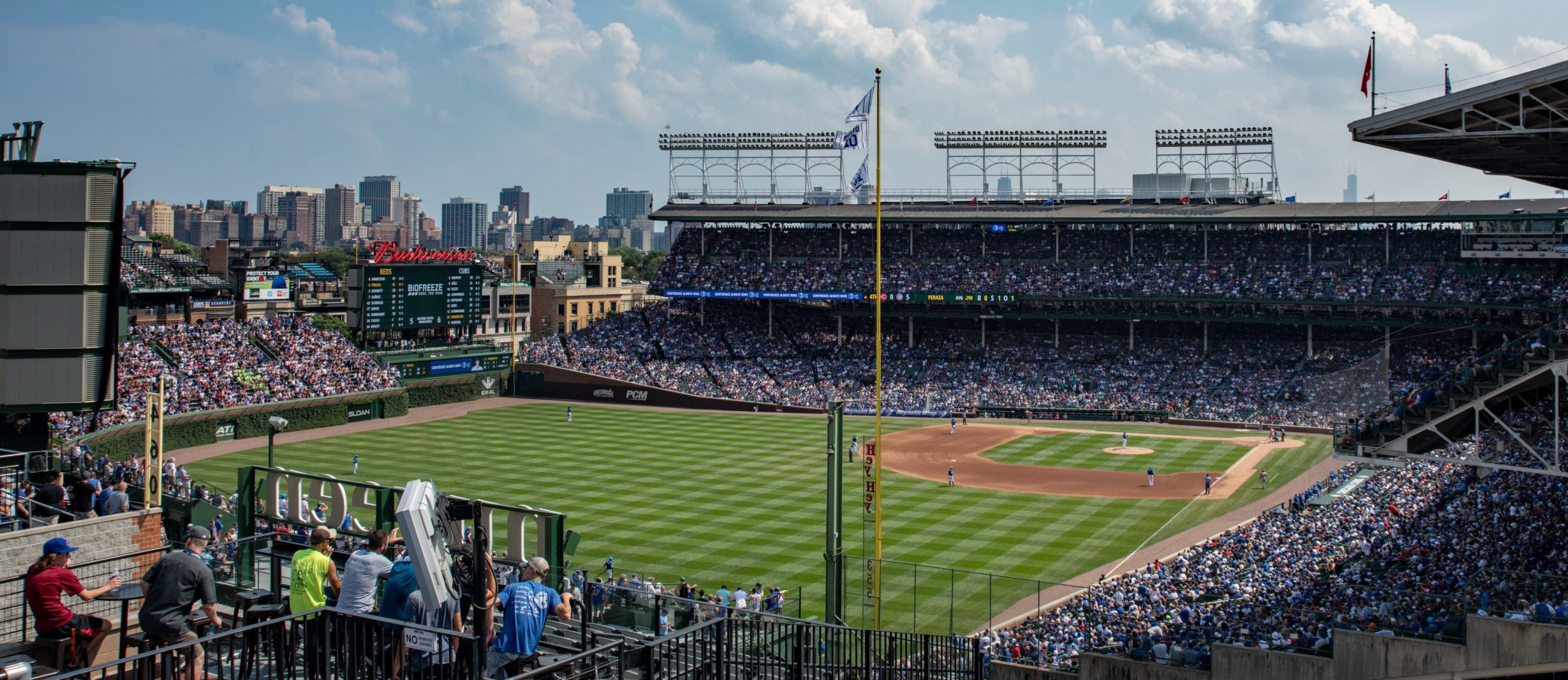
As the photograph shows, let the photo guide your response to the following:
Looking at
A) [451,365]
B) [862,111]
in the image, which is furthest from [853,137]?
[451,365]

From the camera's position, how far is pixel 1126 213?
7081 cm

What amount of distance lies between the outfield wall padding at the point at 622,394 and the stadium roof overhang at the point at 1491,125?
1852 inches

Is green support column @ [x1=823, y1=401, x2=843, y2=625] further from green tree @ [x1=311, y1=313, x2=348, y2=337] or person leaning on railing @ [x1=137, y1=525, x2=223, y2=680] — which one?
green tree @ [x1=311, y1=313, x2=348, y2=337]

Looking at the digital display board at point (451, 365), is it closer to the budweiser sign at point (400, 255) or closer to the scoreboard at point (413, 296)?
the scoreboard at point (413, 296)

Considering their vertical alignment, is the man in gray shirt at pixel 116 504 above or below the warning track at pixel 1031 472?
above

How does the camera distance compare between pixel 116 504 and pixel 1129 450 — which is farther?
pixel 1129 450

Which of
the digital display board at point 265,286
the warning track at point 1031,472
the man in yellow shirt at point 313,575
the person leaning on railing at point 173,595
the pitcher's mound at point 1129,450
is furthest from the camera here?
the digital display board at point 265,286

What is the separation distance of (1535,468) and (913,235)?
58.4 m

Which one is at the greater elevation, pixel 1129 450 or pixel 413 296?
pixel 413 296

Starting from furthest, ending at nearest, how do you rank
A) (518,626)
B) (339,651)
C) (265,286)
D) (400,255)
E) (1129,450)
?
(265,286) < (400,255) < (1129,450) < (518,626) < (339,651)

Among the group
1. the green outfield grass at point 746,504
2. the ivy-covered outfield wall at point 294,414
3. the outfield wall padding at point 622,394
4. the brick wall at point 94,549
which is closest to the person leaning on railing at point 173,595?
the brick wall at point 94,549

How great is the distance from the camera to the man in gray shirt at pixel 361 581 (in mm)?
9602

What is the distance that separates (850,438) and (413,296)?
28006 millimetres

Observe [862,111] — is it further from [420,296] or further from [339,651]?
[420,296]
